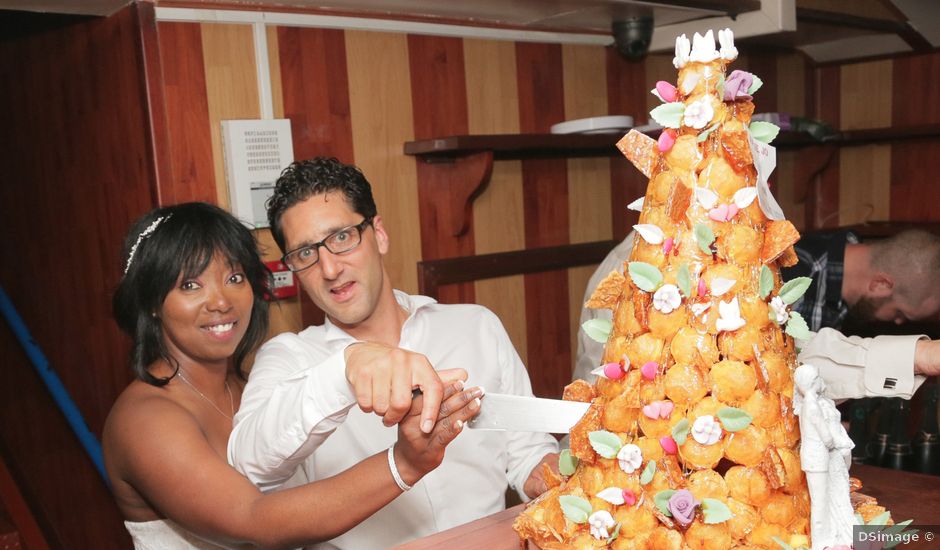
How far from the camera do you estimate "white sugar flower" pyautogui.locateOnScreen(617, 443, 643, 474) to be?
851 millimetres

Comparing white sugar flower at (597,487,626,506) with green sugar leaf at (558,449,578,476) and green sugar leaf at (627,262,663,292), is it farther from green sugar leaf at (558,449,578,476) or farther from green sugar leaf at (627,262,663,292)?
green sugar leaf at (627,262,663,292)

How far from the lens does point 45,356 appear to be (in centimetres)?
251

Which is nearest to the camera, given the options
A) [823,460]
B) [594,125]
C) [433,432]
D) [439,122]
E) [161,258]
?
[823,460]

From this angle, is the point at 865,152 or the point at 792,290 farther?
the point at 865,152

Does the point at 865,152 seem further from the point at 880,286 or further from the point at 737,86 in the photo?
the point at 737,86

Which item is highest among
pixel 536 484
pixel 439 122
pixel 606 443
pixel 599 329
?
pixel 439 122

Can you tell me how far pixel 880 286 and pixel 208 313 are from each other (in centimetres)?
175

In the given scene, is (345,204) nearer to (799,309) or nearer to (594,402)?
(594,402)

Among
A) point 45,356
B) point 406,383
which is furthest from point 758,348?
point 45,356

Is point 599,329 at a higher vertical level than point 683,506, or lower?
higher

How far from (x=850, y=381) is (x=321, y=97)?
1340mm

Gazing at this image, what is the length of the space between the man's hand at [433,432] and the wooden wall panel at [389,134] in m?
1.07

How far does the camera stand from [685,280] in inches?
33.3

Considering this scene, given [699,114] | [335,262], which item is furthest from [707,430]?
[335,262]
